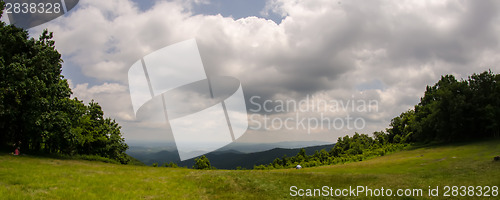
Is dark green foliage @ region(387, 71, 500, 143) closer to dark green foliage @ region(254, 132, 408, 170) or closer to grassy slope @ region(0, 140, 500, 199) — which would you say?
dark green foliage @ region(254, 132, 408, 170)

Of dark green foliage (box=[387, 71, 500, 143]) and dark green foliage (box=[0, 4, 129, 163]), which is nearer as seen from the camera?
dark green foliage (box=[0, 4, 129, 163])

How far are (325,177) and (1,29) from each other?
40.9 meters

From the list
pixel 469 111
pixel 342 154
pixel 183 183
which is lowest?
pixel 342 154

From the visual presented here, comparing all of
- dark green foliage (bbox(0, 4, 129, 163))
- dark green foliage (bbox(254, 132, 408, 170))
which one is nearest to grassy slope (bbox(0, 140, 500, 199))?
dark green foliage (bbox(0, 4, 129, 163))

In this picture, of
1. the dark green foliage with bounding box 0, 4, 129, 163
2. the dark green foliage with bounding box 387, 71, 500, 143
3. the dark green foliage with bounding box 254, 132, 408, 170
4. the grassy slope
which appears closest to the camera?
the grassy slope

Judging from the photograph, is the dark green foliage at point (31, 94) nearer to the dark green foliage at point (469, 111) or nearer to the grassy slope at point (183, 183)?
the grassy slope at point (183, 183)

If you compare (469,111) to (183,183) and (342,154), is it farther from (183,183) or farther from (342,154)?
(183,183)

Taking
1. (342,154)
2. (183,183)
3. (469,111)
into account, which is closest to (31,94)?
(183,183)

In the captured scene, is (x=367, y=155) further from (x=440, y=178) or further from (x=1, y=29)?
(x=1, y=29)

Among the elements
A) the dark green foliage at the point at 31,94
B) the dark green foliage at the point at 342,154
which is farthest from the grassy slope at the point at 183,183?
the dark green foliage at the point at 342,154

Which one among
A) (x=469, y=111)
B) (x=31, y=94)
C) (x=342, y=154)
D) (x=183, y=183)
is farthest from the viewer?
(x=342, y=154)

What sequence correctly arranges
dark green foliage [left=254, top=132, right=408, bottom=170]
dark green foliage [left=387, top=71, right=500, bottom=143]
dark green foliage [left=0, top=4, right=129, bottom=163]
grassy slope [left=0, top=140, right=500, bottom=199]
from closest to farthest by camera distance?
grassy slope [left=0, top=140, right=500, bottom=199], dark green foliage [left=0, top=4, right=129, bottom=163], dark green foliage [left=387, top=71, right=500, bottom=143], dark green foliage [left=254, top=132, right=408, bottom=170]

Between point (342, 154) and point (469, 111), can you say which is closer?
point (469, 111)

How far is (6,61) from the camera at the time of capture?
29641mm
